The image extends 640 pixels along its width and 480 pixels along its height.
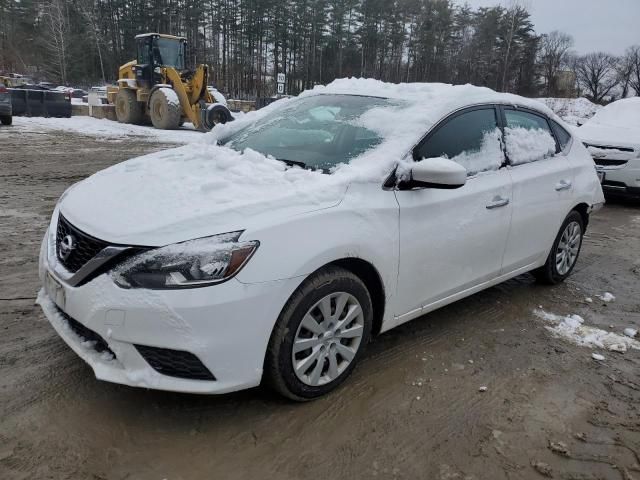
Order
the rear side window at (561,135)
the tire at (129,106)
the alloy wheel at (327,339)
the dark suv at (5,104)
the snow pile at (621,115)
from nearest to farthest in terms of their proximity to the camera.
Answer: the alloy wheel at (327,339), the rear side window at (561,135), the snow pile at (621,115), the dark suv at (5,104), the tire at (129,106)

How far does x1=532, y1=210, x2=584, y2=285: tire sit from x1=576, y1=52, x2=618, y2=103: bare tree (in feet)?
219

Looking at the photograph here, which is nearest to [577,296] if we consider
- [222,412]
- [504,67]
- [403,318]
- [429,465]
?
[403,318]

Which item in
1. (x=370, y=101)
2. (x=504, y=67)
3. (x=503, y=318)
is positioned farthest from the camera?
(x=504, y=67)

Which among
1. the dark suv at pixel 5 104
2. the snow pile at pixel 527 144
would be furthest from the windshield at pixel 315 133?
the dark suv at pixel 5 104

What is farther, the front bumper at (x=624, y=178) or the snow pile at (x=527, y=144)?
the front bumper at (x=624, y=178)

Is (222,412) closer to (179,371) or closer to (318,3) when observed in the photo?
(179,371)

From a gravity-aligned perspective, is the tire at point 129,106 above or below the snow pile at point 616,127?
below

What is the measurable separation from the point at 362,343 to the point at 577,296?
8.62 ft

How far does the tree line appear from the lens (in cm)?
5466

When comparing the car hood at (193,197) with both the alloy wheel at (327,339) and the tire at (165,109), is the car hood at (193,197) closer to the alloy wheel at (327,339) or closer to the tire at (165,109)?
the alloy wheel at (327,339)

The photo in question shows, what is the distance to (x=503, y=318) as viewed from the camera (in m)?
4.02

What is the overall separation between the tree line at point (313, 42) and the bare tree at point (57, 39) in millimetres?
1111

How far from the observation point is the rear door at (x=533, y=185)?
3850 millimetres

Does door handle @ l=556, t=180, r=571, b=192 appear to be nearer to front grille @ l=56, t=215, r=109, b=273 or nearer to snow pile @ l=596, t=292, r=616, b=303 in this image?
snow pile @ l=596, t=292, r=616, b=303
